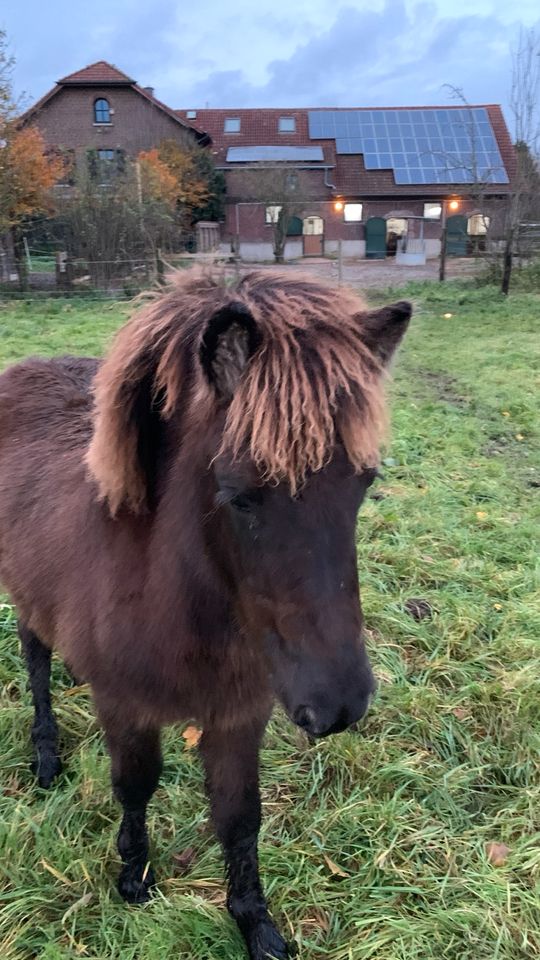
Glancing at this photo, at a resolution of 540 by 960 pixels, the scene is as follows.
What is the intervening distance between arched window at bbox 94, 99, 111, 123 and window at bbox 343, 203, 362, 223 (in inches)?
502

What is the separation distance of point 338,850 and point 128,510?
1510 mm

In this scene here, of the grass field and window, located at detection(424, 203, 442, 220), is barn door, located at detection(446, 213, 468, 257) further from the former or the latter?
the grass field

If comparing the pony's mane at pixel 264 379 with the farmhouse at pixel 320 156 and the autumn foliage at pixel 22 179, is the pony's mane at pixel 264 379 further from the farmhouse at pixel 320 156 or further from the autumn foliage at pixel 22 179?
the farmhouse at pixel 320 156

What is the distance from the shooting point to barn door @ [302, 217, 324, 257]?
115ft

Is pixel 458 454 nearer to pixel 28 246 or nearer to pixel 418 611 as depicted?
pixel 418 611

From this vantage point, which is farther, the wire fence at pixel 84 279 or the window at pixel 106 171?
the window at pixel 106 171

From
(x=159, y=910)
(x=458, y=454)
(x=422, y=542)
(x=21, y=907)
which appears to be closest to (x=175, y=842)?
(x=159, y=910)

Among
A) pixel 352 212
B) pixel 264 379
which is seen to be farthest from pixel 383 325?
pixel 352 212

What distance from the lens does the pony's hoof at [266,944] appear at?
2.14 metres

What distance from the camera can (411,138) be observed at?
35.9m

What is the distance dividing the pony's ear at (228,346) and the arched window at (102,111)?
1472 inches

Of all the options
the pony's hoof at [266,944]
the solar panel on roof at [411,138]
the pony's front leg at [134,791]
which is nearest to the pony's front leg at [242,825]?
the pony's hoof at [266,944]

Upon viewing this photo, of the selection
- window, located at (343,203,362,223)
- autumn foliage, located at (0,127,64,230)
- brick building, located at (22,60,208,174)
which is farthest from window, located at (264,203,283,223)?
autumn foliage, located at (0,127,64,230)

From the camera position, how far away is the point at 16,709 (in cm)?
313
